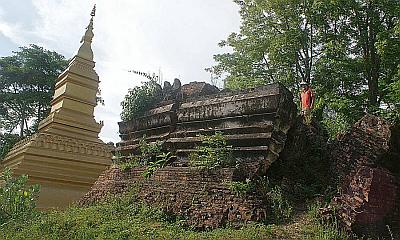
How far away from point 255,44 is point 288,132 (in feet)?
40.9

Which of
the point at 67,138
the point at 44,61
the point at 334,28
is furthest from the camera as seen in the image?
the point at 44,61

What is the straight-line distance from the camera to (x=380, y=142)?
712cm

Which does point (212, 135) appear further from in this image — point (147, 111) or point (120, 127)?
point (120, 127)

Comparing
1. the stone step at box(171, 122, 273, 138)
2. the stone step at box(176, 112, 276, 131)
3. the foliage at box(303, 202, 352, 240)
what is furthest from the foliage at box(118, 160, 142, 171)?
the foliage at box(303, 202, 352, 240)

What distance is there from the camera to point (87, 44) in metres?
16.6

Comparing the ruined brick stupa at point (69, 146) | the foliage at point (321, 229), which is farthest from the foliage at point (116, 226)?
the ruined brick stupa at point (69, 146)

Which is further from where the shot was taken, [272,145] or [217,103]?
[217,103]

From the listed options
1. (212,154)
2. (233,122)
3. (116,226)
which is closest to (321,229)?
(212,154)

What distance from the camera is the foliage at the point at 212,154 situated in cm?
731

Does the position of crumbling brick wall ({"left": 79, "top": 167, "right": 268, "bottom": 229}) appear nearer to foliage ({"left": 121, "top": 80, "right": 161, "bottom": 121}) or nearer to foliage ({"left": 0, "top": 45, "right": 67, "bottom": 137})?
foliage ({"left": 121, "top": 80, "right": 161, "bottom": 121})

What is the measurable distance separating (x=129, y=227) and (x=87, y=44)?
11.7 metres

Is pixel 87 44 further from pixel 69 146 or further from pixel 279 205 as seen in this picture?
pixel 279 205

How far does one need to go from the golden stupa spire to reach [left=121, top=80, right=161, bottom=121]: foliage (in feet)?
21.3

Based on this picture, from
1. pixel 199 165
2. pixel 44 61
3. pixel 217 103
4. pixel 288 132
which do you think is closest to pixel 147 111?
pixel 217 103
